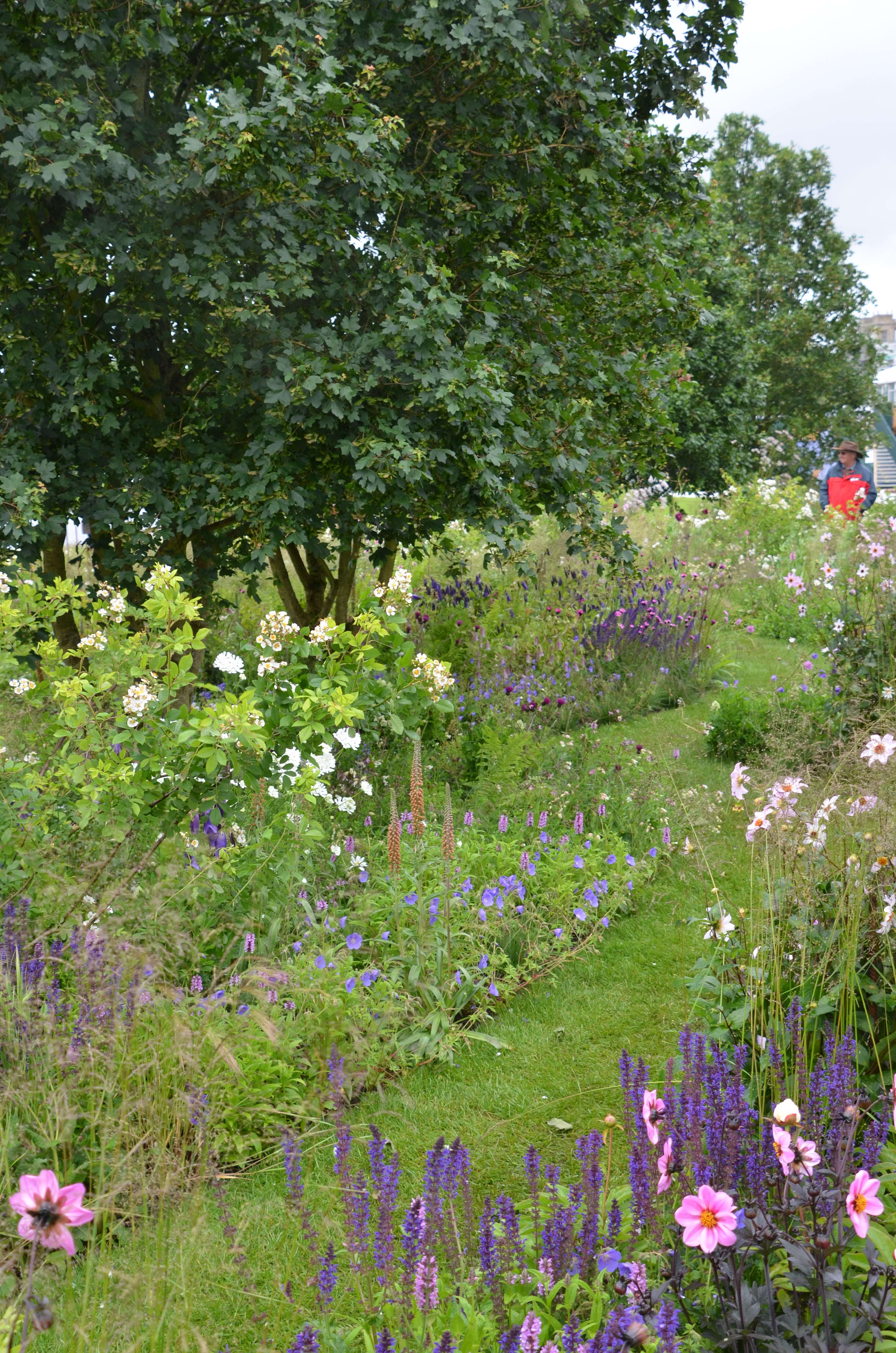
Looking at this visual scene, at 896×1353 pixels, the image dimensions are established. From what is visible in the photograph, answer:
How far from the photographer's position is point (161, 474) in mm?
4574

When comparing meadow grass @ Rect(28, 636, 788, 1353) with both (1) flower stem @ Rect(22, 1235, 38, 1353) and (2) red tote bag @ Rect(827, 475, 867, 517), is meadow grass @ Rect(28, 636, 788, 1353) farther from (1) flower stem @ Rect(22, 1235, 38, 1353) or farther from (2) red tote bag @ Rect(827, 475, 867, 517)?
(2) red tote bag @ Rect(827, 475, 867, 517)

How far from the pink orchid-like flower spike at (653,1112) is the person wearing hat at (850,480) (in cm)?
981

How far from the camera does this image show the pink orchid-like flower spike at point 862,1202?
5.33ft

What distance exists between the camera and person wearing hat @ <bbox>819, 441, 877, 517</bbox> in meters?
11.3

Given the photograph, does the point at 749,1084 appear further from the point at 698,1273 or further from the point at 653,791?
the point at 653,791

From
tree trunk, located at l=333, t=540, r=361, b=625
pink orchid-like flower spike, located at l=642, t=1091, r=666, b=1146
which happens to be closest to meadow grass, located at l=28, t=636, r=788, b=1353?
pink orchid-like flower spike, located at l=642, t=1091, r=666, b=1146

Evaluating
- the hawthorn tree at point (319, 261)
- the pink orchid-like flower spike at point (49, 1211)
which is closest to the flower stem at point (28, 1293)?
A: the pink orchid-like flower spike at point (49, 1211)

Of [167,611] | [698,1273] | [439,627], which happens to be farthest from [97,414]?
[698,1273]

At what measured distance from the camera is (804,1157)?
1.75 m

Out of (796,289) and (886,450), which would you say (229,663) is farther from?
(886,450)

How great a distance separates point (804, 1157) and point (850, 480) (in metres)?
11.0

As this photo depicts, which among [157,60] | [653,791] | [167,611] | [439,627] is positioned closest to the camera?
[167,611]

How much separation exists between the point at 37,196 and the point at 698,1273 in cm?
424

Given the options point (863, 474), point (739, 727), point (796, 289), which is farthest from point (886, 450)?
point (739, 727)
